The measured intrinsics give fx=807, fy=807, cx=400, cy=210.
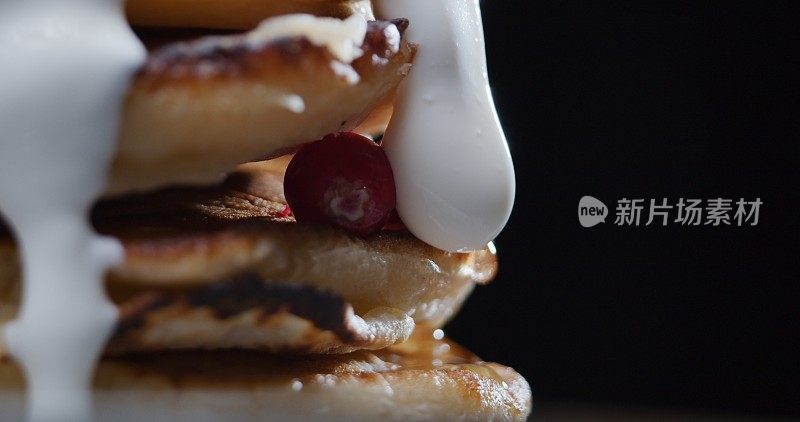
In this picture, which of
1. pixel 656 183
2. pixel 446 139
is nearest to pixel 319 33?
pixel 446 139

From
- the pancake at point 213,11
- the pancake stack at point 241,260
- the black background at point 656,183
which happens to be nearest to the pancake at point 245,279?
the pancake stack at point 241,260

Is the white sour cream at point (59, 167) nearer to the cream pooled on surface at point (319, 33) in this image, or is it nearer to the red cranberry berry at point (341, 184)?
the cream pooled on surface at point (319, 33)

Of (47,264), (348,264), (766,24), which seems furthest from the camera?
(766,24)

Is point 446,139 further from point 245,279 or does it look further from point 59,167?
point 59,167

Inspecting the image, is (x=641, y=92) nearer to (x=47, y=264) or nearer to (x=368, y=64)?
(x=368, y=64)

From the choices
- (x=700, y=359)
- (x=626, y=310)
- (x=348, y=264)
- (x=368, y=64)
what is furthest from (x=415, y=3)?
(x=700, y=359)
